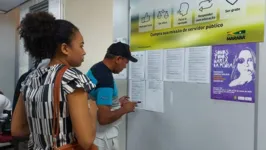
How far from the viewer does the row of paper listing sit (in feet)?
5.32

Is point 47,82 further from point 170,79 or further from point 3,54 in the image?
point 3,54

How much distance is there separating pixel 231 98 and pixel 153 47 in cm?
71

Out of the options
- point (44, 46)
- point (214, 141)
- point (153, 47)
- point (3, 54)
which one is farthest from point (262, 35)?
point (3, 54)

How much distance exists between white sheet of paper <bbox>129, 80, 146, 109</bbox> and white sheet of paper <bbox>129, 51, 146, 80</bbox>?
40 millimetres

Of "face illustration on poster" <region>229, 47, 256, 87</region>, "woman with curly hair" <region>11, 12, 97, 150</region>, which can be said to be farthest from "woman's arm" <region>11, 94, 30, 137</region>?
"face illustration on poster" <region>229, 47, 256, 87</region>

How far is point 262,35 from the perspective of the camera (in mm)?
1333

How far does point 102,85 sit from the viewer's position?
73.4 inches

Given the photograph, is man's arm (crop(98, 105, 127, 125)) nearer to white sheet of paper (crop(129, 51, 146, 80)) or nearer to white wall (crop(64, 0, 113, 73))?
white sheet of paper (crop(129, 51, 146, 80))

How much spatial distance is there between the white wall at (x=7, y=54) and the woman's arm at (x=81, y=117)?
13.2 ft

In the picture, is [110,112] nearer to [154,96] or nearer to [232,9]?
[154,96]

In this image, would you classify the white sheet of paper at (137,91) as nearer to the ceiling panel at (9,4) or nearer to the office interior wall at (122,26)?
the office interior wall at (122,26)

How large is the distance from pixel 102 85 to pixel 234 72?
2.88 ft

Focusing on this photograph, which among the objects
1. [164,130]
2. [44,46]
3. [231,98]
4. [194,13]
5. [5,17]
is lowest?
[164,130]

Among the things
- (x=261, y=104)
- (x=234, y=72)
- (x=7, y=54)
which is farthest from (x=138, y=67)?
(x=7, y=54)
